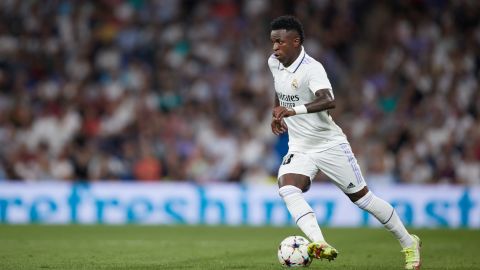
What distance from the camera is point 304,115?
9.25 metres

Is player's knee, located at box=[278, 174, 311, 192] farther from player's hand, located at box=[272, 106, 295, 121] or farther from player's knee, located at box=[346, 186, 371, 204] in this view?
player's hand, located at box=[272, 106, 295, 121]

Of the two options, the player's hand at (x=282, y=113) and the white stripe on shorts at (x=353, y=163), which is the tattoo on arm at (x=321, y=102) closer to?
the player's hand at (x=282, y=113)

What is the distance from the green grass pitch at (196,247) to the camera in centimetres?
970

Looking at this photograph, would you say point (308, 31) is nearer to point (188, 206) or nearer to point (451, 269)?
point (188, 206)

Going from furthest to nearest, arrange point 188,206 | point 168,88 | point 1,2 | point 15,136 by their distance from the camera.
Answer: point 1,2 → point 168,88 → point 15,136 → point 188,206

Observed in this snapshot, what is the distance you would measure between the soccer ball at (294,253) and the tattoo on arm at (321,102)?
1301 millimetres

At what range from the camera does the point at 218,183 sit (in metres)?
18.1

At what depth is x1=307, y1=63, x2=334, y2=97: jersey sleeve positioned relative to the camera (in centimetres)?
891

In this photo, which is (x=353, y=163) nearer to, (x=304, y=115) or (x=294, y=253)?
(x=304, y=115)

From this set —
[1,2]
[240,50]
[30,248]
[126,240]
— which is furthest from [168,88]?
[30,248]

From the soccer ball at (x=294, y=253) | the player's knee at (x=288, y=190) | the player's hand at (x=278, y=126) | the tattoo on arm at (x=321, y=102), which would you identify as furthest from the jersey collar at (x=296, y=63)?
the soccer ball at (x=294, y=253)

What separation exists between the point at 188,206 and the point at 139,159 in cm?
163

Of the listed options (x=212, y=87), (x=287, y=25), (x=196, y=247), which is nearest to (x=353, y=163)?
(x=287, y=25)

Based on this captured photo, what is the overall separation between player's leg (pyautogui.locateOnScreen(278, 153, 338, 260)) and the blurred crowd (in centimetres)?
846
